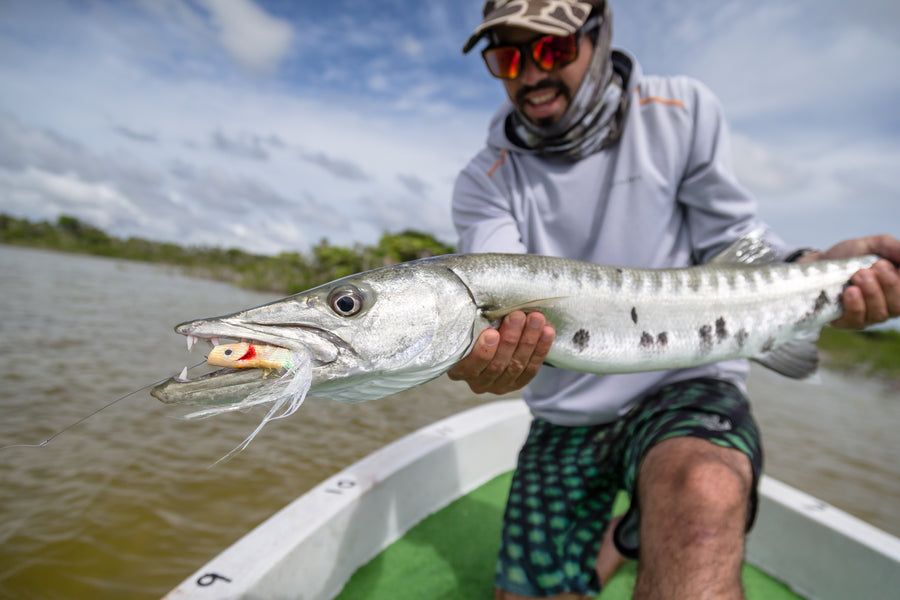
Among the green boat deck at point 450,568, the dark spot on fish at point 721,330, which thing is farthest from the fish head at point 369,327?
the green boat deck at point 450,568

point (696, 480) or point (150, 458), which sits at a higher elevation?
point (696, 480)

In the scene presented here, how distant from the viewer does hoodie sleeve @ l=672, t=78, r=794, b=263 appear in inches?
108

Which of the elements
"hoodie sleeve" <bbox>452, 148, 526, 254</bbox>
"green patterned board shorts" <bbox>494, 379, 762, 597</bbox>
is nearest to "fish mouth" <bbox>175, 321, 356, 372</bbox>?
"hoodie sleeve" <bbox>452, 148, 526, 254</bbox>

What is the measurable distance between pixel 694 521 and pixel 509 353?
88 centimetres

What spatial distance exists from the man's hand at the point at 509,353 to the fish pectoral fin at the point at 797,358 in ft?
5.01

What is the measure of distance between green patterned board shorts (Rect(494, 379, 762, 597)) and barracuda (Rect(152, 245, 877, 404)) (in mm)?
270

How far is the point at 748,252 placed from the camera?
2703mm

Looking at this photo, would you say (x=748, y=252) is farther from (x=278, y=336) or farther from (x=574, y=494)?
(x=278, y=336)

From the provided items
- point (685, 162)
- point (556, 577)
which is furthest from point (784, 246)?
point (556, 577)

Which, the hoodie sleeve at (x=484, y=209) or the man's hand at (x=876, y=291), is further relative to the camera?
the hoodie sleeve at (x=484, y=209)

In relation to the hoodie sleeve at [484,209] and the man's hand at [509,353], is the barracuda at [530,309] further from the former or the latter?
the hoodie sleeve at [484,209]

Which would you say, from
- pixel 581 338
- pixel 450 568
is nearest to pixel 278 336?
pixel 581 338

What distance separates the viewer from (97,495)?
4102 mm

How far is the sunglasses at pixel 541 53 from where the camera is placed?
8.79ft
